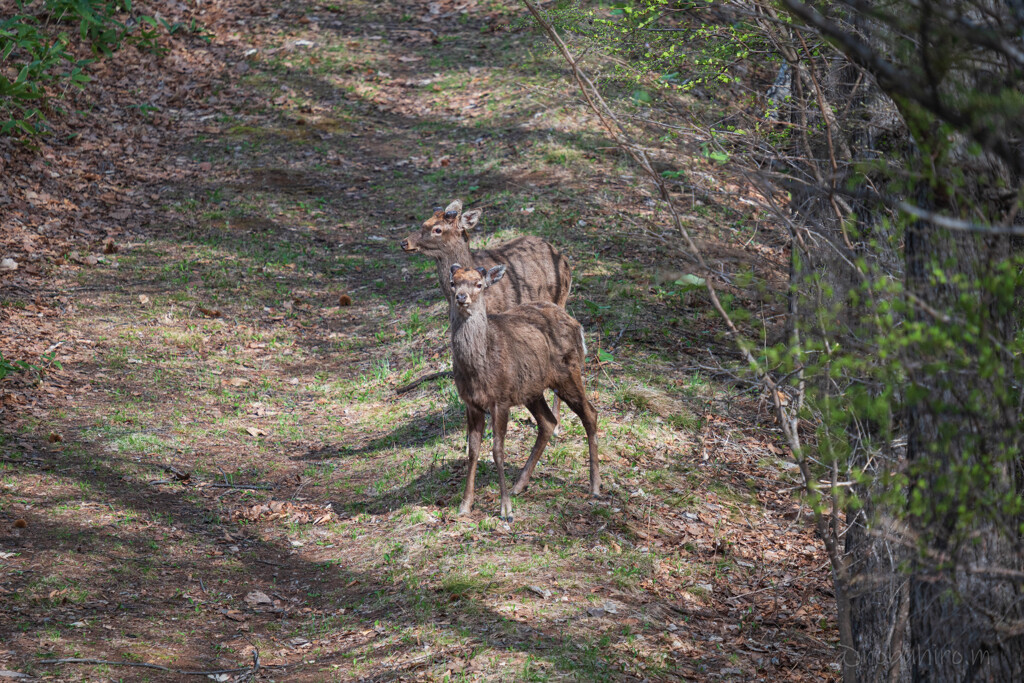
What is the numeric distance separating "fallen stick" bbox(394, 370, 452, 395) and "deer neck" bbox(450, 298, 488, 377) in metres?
2.65

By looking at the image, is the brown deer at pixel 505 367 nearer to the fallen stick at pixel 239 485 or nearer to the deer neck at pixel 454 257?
the deer neck at pixel 454 257

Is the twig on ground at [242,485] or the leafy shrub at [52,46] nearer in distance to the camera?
the twig on ground at [242,485]

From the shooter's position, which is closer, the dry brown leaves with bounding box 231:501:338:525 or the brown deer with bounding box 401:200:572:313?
the dry brown leaves with bounding box 231:501:338:525

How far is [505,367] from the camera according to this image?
311 inches

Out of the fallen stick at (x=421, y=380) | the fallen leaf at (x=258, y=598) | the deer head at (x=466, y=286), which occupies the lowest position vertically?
the fallen leaf at (x=258, y=598)

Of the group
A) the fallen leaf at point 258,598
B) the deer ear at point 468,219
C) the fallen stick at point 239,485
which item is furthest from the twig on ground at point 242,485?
the deer ear at point 468,219

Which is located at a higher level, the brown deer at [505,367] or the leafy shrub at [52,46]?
the leafy shrub at [52,46]

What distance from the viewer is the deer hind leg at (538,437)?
26.9 feet

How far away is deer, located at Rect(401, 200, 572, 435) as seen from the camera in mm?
A: 10188

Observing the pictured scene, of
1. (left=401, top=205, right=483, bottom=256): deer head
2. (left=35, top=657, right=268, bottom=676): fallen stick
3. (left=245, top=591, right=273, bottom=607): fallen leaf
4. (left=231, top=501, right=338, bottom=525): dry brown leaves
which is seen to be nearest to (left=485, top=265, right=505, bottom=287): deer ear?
(left=401, top=205, right=483, bottom=256): deer head

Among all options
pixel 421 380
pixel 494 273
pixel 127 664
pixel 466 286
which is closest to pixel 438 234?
pixel 421 380

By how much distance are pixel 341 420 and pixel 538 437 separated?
124 inches

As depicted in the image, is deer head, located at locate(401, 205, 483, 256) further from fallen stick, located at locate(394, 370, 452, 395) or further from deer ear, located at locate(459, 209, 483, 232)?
fallen stick, located at locate(394, 370, 452, 395)

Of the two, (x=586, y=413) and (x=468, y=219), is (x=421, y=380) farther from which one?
(x=586, y=413)
